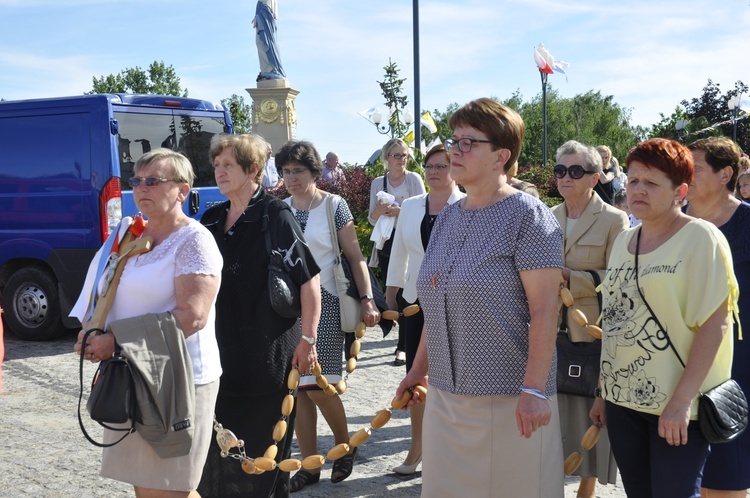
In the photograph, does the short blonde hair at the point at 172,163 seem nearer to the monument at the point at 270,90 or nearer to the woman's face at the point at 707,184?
the woman's face at the point at 707,184

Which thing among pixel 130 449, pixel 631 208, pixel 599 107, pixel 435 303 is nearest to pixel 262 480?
pixel 130 449

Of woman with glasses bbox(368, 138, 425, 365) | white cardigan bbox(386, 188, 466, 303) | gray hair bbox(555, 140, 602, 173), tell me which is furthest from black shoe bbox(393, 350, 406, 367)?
gray hair bbox(555, 140, 602, 173)

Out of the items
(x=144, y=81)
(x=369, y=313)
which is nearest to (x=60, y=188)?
(x=369, y=313)

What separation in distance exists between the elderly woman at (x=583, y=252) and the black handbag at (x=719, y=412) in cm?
125

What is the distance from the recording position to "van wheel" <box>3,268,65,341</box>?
9.43m

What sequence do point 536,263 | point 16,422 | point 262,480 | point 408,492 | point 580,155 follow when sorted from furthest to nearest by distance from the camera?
point 16,422 < point 408,492 < point 580,155 < point 262,480 < point 536,263

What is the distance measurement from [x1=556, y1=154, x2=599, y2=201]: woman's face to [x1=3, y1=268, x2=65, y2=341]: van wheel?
22.2 feet

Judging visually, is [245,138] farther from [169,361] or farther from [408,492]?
[408,492]

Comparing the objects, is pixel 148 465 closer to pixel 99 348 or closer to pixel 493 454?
pixel 99 348

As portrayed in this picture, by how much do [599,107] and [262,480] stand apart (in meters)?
67.7

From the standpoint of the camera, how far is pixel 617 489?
16.0 ft

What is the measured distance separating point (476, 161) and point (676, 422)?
3.60ft

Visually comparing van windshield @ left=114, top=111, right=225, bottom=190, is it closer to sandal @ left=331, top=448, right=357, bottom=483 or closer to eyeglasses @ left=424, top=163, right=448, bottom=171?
eyeglasses @ left=424, top=163, right=448, bottom=171

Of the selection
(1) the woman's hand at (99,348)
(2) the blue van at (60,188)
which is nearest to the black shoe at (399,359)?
(2) the blue van at (60,188)
